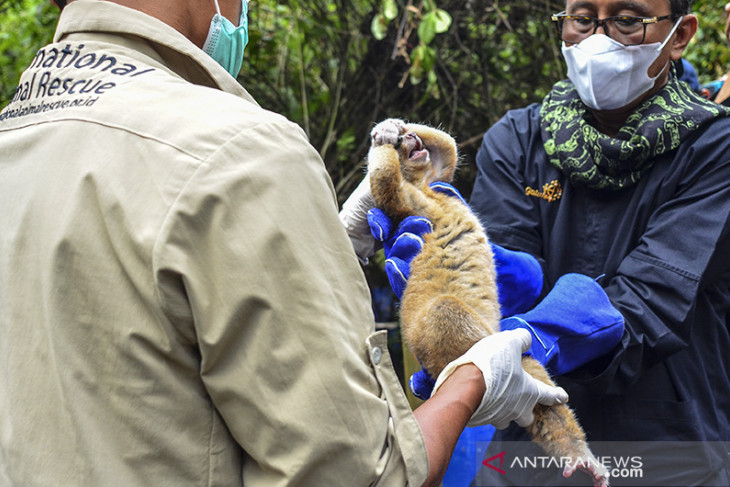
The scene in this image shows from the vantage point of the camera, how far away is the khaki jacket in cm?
109

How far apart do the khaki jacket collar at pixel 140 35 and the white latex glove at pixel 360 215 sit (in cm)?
82

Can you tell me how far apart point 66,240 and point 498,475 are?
1801mm

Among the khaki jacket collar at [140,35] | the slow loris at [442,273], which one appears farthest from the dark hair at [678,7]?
the khaki jacket collar at [140,35]

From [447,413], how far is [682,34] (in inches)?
71.9

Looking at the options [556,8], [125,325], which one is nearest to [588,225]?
[125,325]

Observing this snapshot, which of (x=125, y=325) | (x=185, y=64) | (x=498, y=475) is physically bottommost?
(x=498, y=475)

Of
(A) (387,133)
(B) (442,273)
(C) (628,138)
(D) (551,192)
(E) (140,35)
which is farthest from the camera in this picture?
(D) (551,192)

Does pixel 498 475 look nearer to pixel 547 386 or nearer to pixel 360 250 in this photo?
pixel 547 386

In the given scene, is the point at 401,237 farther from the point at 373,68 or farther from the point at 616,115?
the point at 373,68

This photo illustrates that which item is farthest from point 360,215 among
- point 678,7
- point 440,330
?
point 678,7

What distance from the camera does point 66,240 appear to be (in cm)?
111

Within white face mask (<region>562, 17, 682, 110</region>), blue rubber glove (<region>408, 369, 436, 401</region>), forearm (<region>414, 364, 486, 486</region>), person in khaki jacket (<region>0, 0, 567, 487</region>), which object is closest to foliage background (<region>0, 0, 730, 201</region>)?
white face mask (<region>562, 17, 682, 110</region>)

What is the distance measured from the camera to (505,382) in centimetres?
162

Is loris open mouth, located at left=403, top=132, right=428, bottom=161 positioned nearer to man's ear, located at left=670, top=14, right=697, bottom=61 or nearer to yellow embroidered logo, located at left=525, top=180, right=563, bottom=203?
yellow embroidered logo, located at left=525, top=180, right=563, bottom=203
